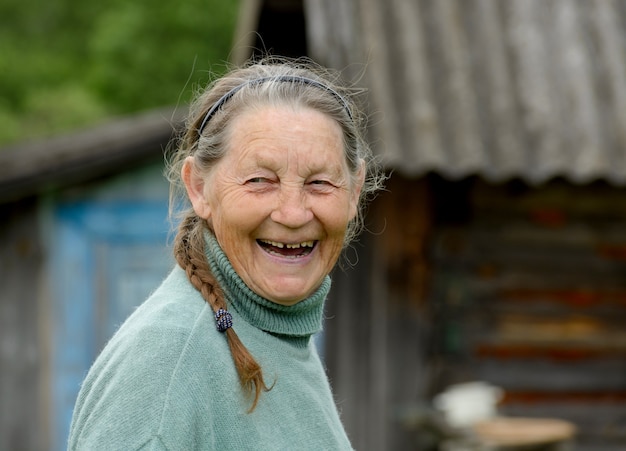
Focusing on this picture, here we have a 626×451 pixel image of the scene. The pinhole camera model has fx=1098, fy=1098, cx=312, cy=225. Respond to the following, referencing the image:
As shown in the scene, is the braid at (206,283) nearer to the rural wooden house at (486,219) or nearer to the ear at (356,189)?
the ear at (356,189)

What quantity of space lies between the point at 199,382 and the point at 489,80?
15.5 ft

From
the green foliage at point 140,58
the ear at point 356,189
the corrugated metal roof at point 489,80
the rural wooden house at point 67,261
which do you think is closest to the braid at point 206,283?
the ear at point 356,189

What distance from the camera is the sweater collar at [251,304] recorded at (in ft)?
6.99

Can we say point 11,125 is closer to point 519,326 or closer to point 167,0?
point 167,0

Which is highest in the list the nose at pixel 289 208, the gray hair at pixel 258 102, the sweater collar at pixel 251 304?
the gray hair at pixel 258 102

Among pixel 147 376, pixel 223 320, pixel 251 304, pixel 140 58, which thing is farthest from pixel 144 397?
pixel 140 58

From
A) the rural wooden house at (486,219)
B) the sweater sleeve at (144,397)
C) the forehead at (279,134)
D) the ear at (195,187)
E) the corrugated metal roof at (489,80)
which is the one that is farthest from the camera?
the rural wooden house at (486,219)

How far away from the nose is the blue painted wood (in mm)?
6492

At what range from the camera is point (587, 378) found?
22.8 ft

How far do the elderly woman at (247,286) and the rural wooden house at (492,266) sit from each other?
424 centimetres

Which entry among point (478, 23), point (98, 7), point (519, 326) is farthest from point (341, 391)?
point (98, 7)

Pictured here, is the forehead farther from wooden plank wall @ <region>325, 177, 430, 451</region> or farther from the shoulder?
wooden plank wall @ <region>325, 177, 430, 451</region>

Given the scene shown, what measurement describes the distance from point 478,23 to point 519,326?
189 cm

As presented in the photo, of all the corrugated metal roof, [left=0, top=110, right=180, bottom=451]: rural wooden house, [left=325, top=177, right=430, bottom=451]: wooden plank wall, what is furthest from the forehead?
[left=0, top=110, right=180, bottom=451]: rural wooden house
